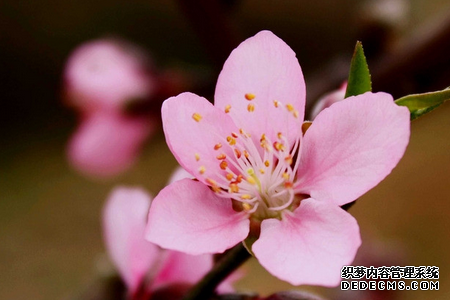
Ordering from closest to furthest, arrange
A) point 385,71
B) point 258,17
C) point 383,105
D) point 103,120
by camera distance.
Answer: point 383,105 → point 385,71 → point 103,120 → point 258,17

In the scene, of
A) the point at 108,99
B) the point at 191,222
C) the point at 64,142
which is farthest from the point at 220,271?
the point at 64,142

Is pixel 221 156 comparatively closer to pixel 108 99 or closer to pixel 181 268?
pixel 181 268

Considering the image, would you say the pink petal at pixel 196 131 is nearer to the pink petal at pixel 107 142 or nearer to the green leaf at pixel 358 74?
the green leaf at pixel 358 74

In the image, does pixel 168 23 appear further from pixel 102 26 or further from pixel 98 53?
pixel 98 53

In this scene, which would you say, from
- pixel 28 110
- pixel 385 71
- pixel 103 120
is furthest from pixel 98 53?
pixel 28 110

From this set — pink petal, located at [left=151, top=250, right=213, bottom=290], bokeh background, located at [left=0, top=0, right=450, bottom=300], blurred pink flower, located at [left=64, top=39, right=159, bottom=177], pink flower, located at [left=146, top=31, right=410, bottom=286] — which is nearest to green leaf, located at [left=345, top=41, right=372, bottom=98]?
pink flower, located at [left=146, top=31, right=410, bottom=286]

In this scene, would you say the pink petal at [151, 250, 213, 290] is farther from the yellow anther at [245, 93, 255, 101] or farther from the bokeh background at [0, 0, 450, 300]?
the bokeh background at [0, 0, 450, 300]
